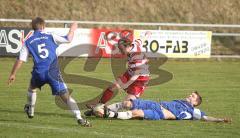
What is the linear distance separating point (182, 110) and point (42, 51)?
10.4 feet

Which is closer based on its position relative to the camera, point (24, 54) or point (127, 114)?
point (24, 54)

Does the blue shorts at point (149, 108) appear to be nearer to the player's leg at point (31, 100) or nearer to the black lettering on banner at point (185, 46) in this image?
the player's leg at point (31, 100)

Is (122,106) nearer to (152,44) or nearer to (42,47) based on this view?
(42,47)

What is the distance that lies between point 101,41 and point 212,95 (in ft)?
38.9

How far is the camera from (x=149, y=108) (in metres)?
14.4

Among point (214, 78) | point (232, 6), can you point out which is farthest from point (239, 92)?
point (232, 6)

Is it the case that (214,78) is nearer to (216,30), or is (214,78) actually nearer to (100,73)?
(100,73)

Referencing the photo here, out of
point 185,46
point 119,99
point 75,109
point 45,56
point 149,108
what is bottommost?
point 119,99

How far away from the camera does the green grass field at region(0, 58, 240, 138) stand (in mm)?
12727

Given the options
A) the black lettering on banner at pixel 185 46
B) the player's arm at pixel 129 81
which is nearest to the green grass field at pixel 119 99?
the player's arm at pixel 129 81

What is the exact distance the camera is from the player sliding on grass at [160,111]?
14195 millimetres

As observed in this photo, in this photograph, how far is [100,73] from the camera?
25672 millimetres

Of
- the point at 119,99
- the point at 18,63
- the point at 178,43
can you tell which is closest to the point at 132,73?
the point at 18,63

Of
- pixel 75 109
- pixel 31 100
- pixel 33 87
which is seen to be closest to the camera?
pixel 75 109
